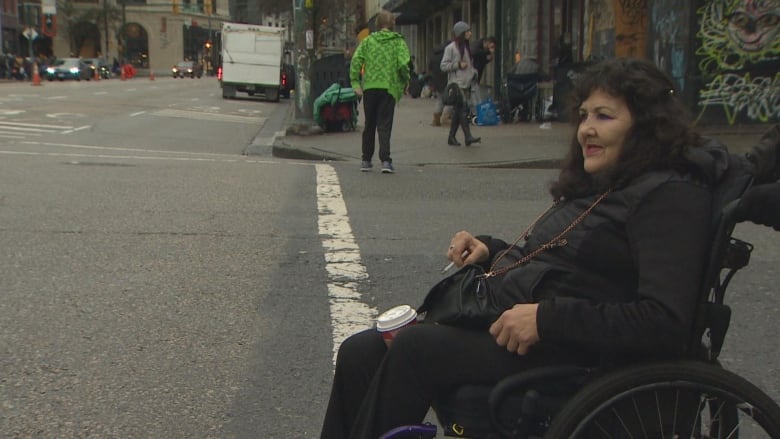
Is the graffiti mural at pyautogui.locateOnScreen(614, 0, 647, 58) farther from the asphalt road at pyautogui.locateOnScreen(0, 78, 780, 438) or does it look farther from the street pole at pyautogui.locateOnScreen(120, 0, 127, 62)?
the street pole at pyautogui.locateOnScreen(120, 0, 127, 62)

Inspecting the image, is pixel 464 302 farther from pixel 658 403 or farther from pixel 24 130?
pixel 24 130

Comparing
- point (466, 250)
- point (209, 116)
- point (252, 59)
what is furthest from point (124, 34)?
point (466, 250)

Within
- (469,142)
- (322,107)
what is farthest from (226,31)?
(469,142)

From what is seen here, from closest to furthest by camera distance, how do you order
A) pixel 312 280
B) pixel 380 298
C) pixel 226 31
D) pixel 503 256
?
pixel 503 256 < pixel 380 298 < pixel 312 280 < pixel 226 31

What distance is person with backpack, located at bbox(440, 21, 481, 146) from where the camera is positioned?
13078mm

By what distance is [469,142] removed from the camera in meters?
13.0

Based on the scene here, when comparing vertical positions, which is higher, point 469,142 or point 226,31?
point 226,31

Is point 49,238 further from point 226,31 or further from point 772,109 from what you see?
point 226,31

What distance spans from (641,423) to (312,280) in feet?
10.7

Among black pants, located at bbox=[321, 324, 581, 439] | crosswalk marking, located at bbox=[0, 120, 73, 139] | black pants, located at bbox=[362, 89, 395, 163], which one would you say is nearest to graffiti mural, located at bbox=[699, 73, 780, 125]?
black pants, located at bbox=[362, 89, 395, 163]

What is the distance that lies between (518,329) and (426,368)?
0.29 meters

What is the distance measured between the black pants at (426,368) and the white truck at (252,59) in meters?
30.9

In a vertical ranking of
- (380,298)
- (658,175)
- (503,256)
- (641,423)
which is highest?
(658,175)

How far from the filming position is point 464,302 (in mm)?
2590
